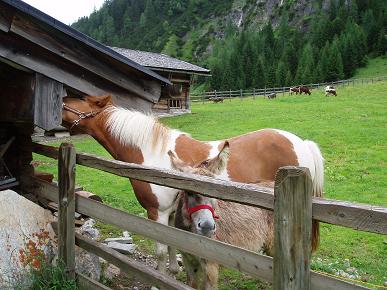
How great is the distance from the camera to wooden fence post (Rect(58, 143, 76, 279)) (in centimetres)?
430

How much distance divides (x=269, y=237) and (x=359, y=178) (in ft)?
24.6

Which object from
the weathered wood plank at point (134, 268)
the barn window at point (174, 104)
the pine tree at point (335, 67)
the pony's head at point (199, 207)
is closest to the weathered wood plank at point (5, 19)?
the pony's head at point (199, 207)

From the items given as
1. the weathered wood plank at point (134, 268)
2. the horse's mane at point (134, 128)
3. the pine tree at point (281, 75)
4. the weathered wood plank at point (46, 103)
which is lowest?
the weathered wood plank at point (134, 268)

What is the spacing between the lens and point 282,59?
81.4m

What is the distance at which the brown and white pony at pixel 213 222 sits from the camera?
3592mm

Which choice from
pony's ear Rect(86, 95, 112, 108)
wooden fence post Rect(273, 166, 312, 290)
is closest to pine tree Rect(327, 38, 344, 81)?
pony's ear Rect(86, 95, 112, 108)

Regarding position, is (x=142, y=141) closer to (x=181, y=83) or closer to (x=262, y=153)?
(x=262, y=153)

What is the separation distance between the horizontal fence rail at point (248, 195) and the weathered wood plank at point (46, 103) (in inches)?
22.8

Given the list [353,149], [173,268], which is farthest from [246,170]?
[353,149]

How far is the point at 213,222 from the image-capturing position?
345cm

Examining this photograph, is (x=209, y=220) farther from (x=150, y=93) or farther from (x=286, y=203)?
(x=150, y=93)

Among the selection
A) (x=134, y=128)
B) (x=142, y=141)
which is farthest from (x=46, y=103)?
(x=142, y=141)

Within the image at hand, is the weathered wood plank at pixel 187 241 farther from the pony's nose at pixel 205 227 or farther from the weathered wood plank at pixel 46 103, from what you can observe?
the weathered wood plank at pixel 46 103

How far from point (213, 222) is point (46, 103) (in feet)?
6.91
